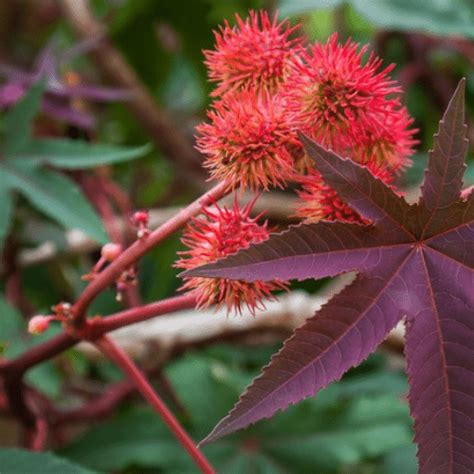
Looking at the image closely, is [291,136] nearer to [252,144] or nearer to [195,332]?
[252,144]

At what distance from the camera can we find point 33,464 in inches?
30.1

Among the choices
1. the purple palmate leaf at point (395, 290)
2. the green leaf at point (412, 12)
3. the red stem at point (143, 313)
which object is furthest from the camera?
the green leaf at point (412, 12)

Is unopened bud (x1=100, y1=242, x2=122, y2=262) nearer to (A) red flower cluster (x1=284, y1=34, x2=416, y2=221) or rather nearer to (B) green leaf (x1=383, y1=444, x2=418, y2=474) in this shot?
(A) red flower cluster (x1=284, y1=34, x2=416, y2=221)

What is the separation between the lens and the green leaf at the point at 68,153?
1131 mm

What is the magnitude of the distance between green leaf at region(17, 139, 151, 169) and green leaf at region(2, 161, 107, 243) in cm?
2

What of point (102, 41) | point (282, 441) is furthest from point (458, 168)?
point (102, 41)

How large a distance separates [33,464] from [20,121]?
60 cm

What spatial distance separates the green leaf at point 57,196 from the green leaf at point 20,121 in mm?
33

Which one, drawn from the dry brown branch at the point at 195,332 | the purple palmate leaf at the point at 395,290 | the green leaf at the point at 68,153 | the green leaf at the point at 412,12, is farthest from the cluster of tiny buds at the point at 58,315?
the green leaf at the point at 412,12

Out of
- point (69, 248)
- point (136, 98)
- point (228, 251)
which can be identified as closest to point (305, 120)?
point (228, 251)

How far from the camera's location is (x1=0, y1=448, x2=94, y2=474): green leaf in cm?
75

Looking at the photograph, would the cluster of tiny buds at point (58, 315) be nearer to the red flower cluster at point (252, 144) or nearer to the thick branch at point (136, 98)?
the red flower cluster at point (252, 144)

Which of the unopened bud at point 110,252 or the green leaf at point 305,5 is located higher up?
the green leaf at point 305,5

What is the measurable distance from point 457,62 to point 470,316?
4.95 ft
